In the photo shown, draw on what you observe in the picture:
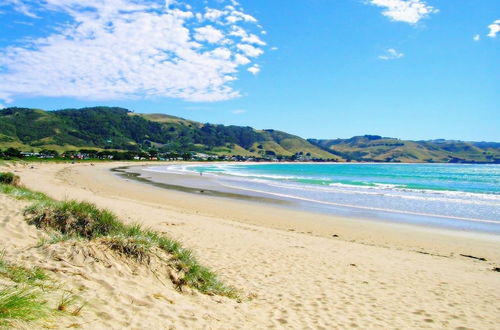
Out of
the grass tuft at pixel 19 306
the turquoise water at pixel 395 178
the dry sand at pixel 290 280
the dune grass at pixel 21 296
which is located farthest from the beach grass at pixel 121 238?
the turquoise water at pixel 395 178

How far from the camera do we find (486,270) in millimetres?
10422

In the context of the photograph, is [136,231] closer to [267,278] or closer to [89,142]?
[267,278]

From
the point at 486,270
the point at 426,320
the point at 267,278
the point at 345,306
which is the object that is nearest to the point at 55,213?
the point at 267,278

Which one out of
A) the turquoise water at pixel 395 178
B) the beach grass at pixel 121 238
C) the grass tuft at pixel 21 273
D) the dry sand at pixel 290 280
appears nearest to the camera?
the grass tuft at pixel 21 273

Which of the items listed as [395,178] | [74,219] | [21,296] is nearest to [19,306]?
[21,296]

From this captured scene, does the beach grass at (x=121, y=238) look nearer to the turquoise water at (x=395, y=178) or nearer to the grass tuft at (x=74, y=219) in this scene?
the grass tuft at (x=74, y=219)

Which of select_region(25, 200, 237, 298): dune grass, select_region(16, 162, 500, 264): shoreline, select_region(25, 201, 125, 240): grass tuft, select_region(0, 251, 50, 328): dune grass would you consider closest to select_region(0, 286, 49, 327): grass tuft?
select_region(0, 251, 50, 328): dune grass

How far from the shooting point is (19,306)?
12.0 ft

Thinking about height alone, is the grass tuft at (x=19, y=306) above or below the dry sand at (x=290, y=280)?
above

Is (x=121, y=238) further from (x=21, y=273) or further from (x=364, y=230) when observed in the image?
(x=364, y=230)

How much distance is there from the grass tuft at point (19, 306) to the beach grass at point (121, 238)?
2.29m

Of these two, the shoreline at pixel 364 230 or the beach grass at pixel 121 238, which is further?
the shoreline at pixel 364 230

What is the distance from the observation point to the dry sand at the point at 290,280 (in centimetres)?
506

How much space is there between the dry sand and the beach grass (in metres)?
0.31
